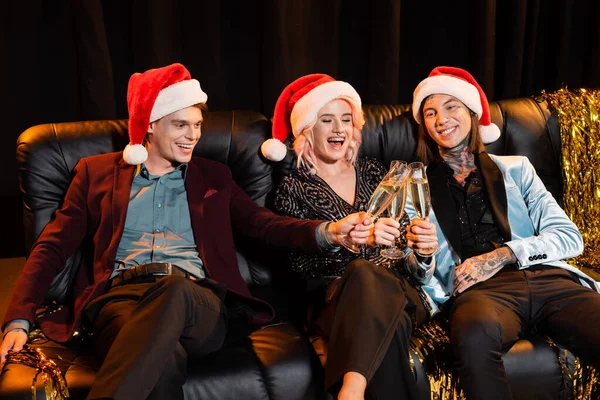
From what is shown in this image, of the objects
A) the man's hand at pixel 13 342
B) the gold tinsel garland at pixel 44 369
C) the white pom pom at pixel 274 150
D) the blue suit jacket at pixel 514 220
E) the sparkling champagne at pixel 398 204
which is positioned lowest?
the gold tinsel garland at pixel 44 369

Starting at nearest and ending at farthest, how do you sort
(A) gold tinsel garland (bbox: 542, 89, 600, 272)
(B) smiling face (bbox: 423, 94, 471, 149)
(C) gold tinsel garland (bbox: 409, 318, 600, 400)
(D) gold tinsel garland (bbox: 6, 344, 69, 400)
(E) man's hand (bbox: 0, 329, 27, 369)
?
(D) gold tinsel garland (bbox: 6, 344, 69, 400) → (E) man's hand (bbox: 0, 329, 27, 369) → (C) gold tinsel garland (bbox: 409, 318, 600, 400) → (B) smiling face (bbox: 423, 94, 471, 149) → (A) gold tinsel garland (bbox: 542, 89, 600, 272)

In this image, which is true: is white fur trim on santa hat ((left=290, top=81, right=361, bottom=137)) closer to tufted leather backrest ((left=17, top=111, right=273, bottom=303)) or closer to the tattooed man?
tufted leather backrest ((left=17, top=111, right=273, bottom=303))

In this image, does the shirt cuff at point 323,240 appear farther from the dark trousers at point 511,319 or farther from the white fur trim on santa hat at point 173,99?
the white fur trim on santa hat at point 173,99

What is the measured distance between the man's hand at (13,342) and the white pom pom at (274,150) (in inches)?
41.9

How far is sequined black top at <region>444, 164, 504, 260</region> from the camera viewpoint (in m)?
2.61

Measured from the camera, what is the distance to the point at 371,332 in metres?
2.06

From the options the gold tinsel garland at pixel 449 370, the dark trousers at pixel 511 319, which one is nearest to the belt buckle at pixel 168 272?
the gold tinsel garland at pixel 449 370

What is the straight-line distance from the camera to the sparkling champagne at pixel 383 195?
6.77ft

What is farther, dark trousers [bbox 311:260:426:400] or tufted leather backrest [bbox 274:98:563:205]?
tufted leather backrest [bbox 274:98:563:205]

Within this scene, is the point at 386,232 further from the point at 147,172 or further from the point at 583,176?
the point at 583,176

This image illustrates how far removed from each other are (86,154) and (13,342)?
0.80 meters

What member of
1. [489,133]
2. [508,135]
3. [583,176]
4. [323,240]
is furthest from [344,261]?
[583,176]

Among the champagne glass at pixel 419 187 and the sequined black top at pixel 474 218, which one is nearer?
the champagne glass at pixel 419 187

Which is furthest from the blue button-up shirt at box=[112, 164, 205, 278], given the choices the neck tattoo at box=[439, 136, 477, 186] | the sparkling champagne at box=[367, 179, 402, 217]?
the neck tattoo at box=[439, 136, 477, 186]
